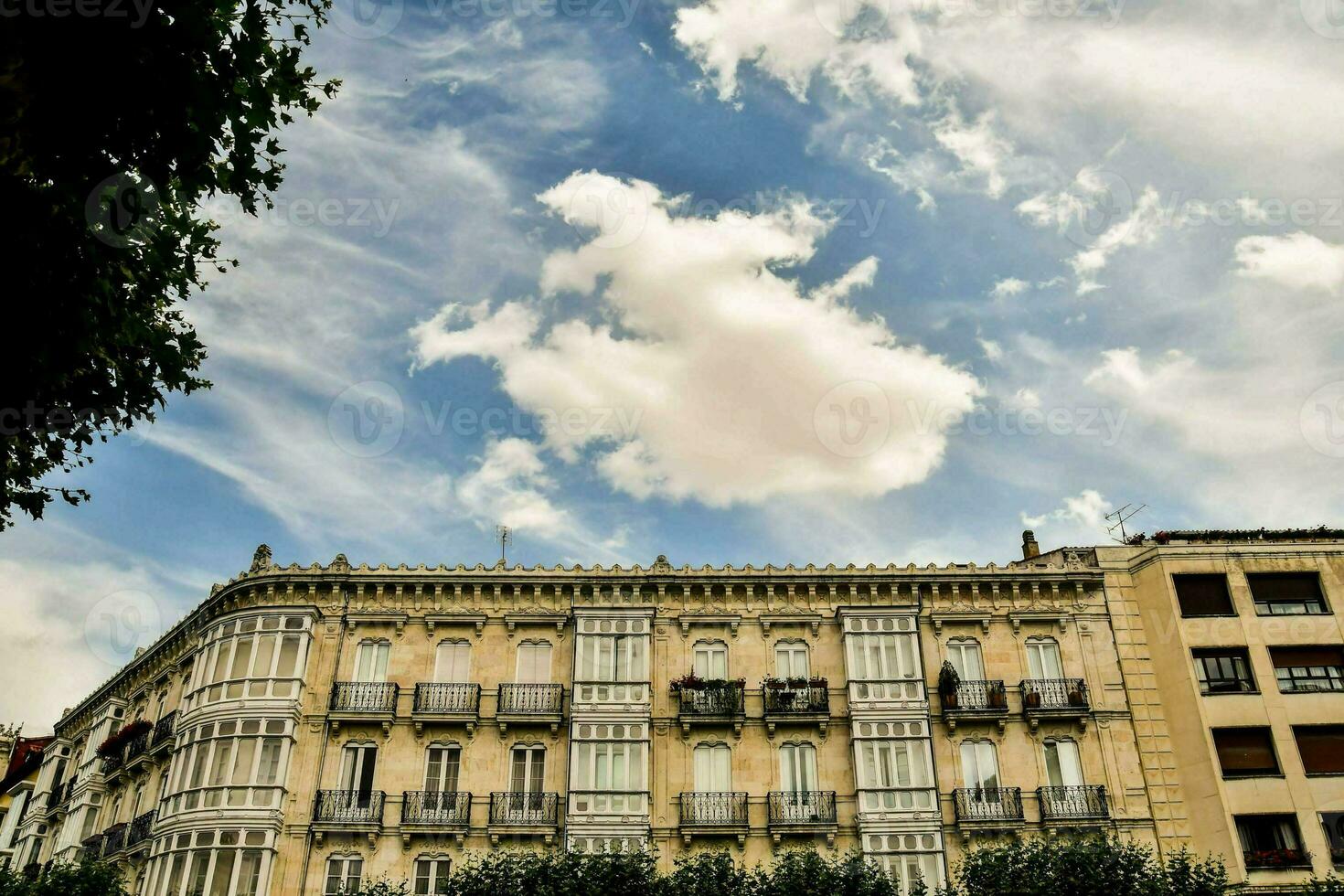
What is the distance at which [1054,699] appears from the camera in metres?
33.9

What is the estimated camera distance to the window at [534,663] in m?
34.4

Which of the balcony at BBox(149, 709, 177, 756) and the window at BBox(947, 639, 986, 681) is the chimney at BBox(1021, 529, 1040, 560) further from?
the balcony at BBox(149, 709, 177, 756)

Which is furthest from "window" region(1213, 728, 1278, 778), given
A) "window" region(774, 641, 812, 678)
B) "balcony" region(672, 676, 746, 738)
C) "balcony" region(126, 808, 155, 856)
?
"balcony" region(126, 808, 155, 856)

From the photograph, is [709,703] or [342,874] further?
[709,703]

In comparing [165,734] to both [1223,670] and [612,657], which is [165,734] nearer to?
[612,657]

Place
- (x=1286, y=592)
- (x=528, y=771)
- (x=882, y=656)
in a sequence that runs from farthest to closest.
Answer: (x=1286, y=592) → (x=882, y=656) → (x=528, y=771)

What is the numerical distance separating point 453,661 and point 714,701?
862cm

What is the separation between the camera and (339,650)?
3469 centimetres

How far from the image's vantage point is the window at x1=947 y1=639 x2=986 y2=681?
1366 inches

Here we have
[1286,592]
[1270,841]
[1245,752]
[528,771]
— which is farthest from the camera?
[1286,592]

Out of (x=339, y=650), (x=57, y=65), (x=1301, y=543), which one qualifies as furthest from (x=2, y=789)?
(x=1301, y=543)

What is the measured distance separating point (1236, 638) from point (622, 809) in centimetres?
2040

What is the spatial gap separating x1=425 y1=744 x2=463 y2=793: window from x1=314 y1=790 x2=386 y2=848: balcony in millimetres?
1506

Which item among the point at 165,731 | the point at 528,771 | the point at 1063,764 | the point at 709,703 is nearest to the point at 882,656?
the point at 709,703
